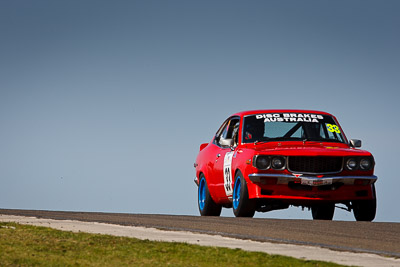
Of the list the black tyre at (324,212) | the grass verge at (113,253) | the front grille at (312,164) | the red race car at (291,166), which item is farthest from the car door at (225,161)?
the grass verge at (113,253)

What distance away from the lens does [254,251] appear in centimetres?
880

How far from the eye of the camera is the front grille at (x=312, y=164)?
14.1 metres

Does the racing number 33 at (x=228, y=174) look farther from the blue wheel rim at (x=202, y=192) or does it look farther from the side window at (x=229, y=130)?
the blue wheel rim at (x=202, y=192)

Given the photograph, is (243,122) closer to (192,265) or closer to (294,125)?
(294,125)

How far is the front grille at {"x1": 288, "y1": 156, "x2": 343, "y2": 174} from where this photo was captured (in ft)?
46.2

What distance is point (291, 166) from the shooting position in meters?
14.1

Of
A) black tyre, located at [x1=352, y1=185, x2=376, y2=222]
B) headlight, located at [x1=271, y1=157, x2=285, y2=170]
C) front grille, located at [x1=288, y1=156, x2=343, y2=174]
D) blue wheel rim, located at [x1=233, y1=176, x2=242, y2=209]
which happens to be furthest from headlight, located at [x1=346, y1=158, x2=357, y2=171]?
blue wheel rim, located at [x1=233, y1=176, x2=242, y2=209]

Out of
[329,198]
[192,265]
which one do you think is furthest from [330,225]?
[192,265]

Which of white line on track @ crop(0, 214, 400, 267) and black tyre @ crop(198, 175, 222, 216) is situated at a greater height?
black tyre @ crop(198, 175, 222, 216)

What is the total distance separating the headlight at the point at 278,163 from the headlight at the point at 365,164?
4.17 feet

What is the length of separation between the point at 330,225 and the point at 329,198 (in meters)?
1.48

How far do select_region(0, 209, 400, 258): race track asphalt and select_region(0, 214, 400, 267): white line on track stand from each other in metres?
0.29

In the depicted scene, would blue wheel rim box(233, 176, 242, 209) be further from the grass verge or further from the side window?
the grass verge

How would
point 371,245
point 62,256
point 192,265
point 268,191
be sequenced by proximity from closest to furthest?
point 192,265
point 62,256
point 371,245
point 268,191
